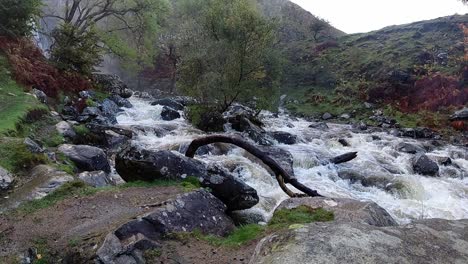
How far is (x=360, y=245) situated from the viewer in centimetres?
478

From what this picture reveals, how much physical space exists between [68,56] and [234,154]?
15.1 metres

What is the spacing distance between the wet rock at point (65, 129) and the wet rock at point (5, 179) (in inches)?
226

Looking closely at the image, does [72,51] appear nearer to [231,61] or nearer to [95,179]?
[231,61]

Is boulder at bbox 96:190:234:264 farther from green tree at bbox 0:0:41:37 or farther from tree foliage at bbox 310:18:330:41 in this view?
tree foliage at bbox 310:18:330:41

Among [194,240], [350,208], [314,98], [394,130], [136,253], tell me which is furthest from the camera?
[314,98]

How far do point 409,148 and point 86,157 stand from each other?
18.0m

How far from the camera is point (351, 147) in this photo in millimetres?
22078

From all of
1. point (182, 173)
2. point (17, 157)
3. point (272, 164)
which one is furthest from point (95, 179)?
point (272, 164)

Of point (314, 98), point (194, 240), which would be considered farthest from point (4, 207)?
point (314, 98)

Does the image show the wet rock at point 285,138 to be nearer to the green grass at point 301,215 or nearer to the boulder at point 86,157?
the boulder at point 86,157

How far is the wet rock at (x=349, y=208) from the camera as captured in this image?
7.81 meters

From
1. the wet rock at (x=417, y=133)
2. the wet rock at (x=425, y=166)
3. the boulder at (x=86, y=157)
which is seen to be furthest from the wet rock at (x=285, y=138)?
the boulder at (x=86, y=157)

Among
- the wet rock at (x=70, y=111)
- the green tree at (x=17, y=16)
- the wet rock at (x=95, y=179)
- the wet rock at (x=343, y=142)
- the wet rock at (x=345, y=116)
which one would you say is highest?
the green tree at (x=17, y=16)

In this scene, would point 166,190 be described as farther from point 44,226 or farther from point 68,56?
point 68,56
